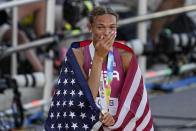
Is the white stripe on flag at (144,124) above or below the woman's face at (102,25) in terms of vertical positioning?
below

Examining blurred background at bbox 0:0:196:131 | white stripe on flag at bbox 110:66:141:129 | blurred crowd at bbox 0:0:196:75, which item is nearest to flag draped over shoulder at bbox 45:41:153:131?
white stripe on flag at bbox 110:66:141:129

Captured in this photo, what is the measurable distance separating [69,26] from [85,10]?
42cm

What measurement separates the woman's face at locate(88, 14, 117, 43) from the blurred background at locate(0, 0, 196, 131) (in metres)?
2.45

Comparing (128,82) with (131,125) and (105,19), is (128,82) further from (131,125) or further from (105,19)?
(105,19)

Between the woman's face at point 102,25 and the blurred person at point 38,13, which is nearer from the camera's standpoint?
the woman's face at point 102,25

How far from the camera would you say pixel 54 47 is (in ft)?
21.8

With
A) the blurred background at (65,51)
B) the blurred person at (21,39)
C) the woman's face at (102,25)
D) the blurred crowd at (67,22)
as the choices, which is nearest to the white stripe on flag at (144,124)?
the woman's face at (102,25)

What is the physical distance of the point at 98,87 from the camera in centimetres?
355

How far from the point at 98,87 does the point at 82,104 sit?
0.14 meters

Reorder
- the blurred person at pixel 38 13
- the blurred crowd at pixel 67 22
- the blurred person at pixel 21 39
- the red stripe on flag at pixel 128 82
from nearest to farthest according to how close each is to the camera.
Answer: the red stripe on flag at pixel 128 82, the blurred crowd at pixel 67 22, the blurred person at pixel 21 39, the blurred person at pixel 38 13

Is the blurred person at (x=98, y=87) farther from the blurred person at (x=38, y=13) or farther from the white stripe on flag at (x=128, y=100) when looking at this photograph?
the blurred person at (x=38, y=13)

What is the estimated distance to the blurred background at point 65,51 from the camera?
6.35m

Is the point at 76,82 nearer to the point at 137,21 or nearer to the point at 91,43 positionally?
the point at 91,43

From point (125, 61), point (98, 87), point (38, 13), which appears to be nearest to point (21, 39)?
point (38, 13)
